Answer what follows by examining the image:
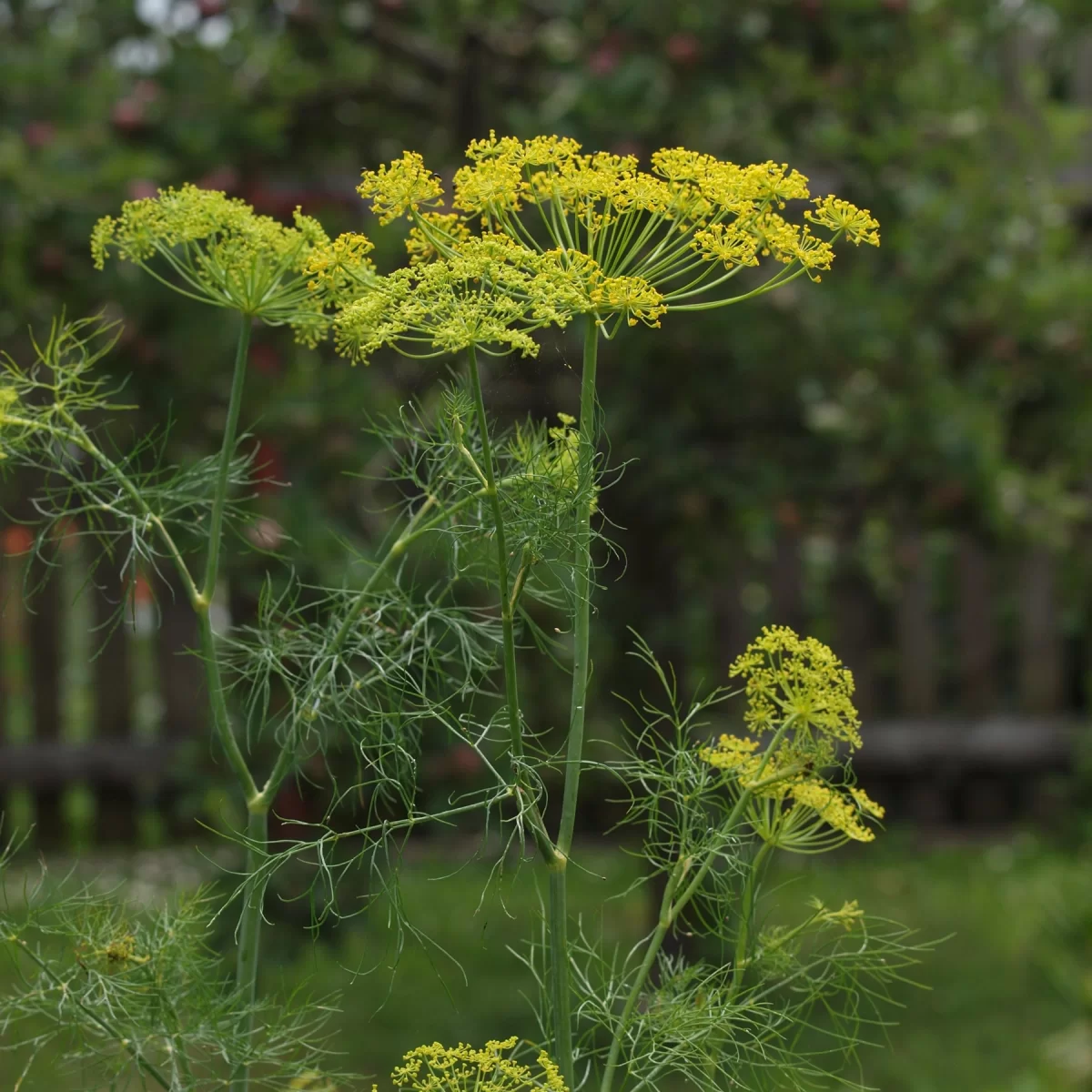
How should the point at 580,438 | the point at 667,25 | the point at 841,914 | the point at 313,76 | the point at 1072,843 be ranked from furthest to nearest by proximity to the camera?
the point at 1072,843
the point at 313,76
the point at 667,25
the point at 841,914
the point at 580,438

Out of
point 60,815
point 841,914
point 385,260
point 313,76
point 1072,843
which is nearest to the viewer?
point 841,914

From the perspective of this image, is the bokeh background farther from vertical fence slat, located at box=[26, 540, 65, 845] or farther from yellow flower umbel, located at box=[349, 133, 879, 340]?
yellow flower umbel, located at box=[349, 133, 879, 340]

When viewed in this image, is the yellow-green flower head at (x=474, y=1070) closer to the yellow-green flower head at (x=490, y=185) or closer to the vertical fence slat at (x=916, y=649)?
the yellow-green flower head at (x=490, y=185)

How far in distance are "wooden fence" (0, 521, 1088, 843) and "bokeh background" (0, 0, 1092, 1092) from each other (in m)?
0.41

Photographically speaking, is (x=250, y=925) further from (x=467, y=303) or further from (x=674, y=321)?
(x=674, y=321)

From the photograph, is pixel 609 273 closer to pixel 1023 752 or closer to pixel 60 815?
pixel 60 815

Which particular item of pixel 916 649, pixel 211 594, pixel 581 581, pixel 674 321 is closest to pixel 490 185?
pixel 581 581

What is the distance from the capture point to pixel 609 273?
96cm

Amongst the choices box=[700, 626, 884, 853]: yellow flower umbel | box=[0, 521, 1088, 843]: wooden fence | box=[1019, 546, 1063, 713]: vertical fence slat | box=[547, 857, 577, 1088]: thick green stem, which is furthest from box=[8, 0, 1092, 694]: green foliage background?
box=[1019, 546, 1063, 713]: vertical fence slat

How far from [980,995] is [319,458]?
2338mm

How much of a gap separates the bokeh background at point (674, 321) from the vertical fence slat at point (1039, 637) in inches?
41.7

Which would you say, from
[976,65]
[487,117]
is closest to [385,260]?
[487,117]

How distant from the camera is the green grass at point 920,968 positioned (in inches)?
131

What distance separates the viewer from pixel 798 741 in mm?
1003
